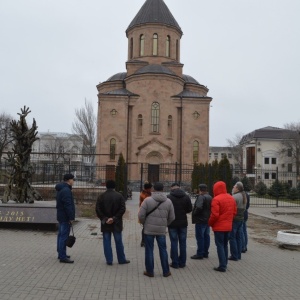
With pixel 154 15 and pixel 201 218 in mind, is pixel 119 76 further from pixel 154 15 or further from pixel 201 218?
pixel 201 218

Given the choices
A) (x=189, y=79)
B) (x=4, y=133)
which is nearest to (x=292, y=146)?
(x=189, y=79)

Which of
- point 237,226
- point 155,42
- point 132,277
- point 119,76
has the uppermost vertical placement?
point 155,42

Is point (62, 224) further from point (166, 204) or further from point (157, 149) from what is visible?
point (157, 149)

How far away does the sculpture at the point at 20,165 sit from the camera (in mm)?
12719

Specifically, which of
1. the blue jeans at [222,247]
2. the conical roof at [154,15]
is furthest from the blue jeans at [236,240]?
the conical roof at [154,15]

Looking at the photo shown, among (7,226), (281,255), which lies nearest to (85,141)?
(7,226)

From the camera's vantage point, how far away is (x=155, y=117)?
3881 cm

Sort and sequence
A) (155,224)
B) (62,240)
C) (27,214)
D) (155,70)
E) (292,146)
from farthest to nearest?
(292,146)
(155,70)
(27,214)
(62,240)
(155,224)

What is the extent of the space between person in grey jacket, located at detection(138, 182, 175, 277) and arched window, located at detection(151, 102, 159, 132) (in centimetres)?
3192

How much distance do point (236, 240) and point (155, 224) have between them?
2.48 metres

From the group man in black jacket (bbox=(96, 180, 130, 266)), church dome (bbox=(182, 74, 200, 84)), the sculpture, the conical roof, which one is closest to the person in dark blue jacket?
man in black jacket (bbox=(96, 180, 130, 266))

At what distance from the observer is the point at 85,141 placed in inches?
2005

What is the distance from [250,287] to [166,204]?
1969mm

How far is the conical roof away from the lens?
42688 mm
